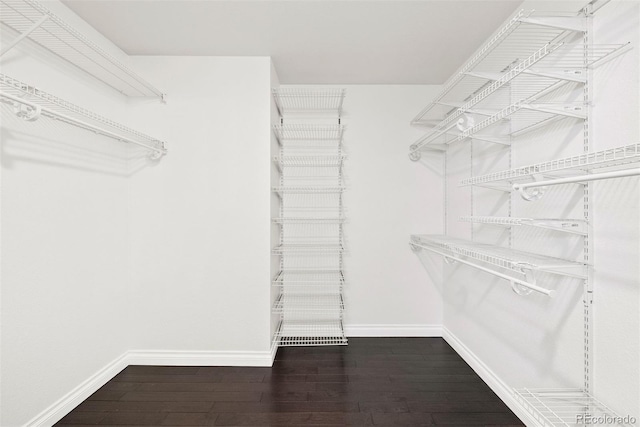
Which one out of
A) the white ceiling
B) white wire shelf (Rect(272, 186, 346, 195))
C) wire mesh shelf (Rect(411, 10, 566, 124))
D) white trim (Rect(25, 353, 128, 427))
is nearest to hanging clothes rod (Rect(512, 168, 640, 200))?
wire mesh shelf (Rect(411, 10, 566, 124))

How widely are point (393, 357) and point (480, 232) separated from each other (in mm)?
1167

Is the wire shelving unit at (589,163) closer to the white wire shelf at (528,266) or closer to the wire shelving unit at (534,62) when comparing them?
the wire shelving unit at (534,62)

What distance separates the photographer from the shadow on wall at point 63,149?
1.52 m

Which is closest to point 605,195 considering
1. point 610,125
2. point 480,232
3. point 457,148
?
point 610,125

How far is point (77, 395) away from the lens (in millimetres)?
1891

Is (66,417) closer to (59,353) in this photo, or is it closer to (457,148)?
(59,353)

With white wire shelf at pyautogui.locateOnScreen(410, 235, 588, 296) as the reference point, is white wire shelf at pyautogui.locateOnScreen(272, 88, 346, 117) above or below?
above

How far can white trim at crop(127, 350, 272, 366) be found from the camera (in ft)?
7.83

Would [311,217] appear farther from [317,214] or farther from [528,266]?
[528,266]

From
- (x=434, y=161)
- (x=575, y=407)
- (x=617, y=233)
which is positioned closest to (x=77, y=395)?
(x=575, y=407)

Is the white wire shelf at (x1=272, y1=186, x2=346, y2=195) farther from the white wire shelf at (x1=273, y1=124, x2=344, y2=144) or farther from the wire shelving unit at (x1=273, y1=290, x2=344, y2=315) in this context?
the wire shelving unit at (x1=273, y1=290, x2=344, y2=315)

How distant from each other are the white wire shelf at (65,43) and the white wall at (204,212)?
0.29 m

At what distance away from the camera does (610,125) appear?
1232 mm

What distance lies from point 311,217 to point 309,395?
1420 mm
